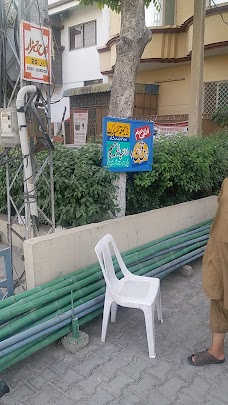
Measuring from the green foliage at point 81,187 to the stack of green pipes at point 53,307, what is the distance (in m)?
0.66

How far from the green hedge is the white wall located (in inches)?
417

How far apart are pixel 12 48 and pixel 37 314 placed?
240cm

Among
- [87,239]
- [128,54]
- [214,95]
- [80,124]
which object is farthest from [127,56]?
[80,124]

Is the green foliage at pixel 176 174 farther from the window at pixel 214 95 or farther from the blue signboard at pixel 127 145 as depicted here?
the window at pixel 214 95

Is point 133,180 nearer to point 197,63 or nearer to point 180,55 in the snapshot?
point 197,63

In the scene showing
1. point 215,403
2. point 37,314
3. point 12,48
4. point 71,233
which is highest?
point 12,48

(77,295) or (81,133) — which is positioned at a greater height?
(81,133)

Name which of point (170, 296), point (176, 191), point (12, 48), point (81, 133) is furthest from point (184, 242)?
point (81, 133)

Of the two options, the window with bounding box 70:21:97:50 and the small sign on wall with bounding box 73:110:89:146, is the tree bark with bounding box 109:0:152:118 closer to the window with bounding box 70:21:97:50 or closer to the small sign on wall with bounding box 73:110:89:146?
the small sign on wall with bounding box 73:110:89:146

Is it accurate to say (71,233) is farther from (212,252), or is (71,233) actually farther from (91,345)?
(212,252)

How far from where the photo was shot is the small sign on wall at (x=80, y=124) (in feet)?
40.2

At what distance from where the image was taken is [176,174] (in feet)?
14.8

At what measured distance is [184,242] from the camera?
4.01 m

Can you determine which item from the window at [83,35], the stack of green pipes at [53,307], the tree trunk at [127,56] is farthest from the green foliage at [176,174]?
the window at [83,35]
